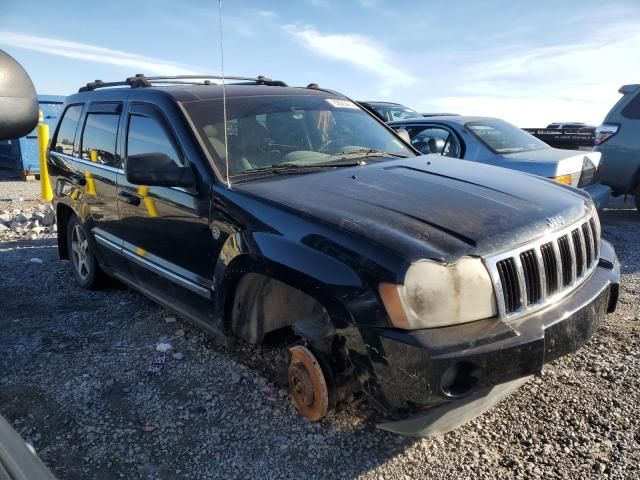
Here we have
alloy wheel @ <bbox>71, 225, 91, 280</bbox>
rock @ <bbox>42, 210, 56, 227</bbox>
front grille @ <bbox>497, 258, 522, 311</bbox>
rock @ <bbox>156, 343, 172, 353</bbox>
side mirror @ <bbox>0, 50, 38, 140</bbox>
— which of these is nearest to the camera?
side mirror @ <bbox>0, 50, 38, 140</bbox>

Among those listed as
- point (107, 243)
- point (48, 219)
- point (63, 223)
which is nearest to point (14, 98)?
point (107, 243)

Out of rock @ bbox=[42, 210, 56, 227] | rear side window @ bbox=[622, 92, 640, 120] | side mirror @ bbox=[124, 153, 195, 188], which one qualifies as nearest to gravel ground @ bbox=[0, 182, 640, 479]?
side mirror @ bbox=[124, 153, 195, 188]

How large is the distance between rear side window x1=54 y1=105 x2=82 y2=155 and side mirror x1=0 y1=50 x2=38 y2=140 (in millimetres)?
3315

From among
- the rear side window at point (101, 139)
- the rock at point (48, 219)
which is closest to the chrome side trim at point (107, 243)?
the rear side window at point (101, 139)

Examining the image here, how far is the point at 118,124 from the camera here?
3893 mm

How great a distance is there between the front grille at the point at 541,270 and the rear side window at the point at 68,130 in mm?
3999

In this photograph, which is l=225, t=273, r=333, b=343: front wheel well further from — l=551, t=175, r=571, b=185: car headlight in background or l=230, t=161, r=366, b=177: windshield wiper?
l=551, t=175, r=571, b=185: car headlight in background

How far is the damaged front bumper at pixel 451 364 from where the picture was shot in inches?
79.4

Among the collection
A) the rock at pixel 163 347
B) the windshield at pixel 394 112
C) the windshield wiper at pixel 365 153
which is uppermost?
the windshield at pixel 394 112

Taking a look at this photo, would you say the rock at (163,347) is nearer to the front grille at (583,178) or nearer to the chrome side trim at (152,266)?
the chrome side trim at (152,266)

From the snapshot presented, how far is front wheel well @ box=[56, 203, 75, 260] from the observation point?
498cm

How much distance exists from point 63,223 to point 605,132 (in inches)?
284

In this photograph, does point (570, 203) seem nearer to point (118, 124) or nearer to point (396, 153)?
point (396, 153)

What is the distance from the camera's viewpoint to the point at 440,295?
6.88ft
